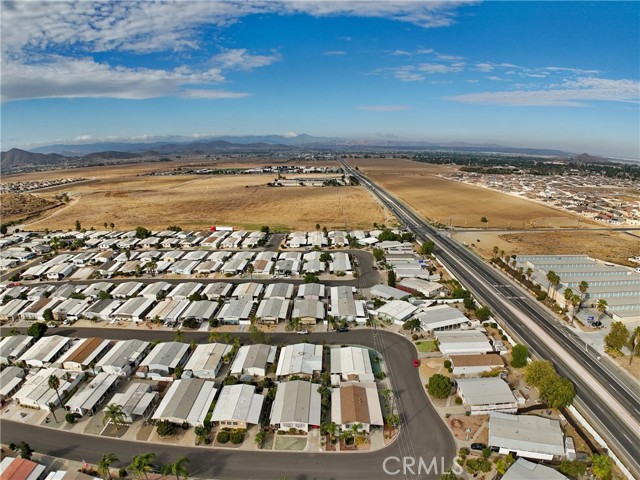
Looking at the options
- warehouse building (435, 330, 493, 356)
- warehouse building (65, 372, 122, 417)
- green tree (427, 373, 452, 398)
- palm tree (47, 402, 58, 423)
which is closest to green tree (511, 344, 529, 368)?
warehouse building (435, 330, 493, 356)

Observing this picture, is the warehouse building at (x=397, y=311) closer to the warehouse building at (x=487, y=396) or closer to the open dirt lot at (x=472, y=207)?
the warehouse building at (x=487, y=396)

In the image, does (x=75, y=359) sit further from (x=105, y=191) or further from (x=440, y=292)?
(x=105, y=191)

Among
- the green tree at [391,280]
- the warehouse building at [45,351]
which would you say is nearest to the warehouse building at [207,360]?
the warehouse building at [45,351]

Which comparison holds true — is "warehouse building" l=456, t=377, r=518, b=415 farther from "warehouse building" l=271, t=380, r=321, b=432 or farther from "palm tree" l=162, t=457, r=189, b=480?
"palm tree" l=162, t=457, r=189, b=480

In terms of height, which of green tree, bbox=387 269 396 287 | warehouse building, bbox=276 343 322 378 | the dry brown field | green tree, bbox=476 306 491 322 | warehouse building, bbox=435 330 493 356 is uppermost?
the dry brown field

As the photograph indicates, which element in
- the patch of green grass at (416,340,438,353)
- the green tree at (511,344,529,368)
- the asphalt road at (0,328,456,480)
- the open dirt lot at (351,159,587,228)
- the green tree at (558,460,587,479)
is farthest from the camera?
the open dirt lot at (351,159,587,228)
